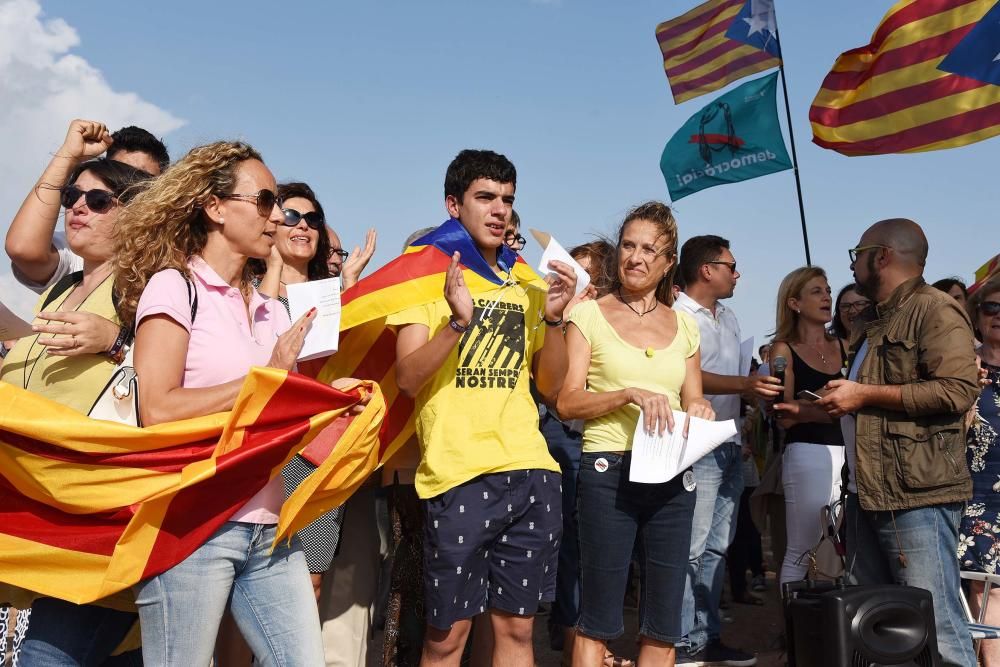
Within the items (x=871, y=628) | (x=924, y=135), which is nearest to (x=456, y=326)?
(x=871, y=628)

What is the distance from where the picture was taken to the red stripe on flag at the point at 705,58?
30.3 feet

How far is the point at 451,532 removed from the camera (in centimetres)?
358

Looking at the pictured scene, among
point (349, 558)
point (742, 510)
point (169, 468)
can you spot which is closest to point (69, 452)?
point (169, 468)

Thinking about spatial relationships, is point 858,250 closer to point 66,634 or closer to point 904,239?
point 904,239

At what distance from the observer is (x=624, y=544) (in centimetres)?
407

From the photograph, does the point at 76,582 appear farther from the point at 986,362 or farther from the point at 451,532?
the point at 986,362

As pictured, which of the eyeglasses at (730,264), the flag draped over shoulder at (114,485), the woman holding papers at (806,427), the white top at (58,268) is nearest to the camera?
the flag draped over shoulder at (114,485)

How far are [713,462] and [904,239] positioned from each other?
1.68 m

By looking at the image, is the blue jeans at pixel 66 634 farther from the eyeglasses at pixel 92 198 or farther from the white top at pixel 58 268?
the white top at pixel 58 268

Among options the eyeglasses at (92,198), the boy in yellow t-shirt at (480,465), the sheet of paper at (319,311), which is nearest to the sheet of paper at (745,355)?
the boy in yellow t-shirt at (480,465)

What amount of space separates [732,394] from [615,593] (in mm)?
2083

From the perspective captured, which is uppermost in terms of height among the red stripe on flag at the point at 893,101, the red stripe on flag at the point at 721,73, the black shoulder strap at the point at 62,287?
the red stripe on flag at the point at 721,73

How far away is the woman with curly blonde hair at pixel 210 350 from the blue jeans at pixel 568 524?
283cm

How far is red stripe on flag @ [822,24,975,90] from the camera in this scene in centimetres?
685
